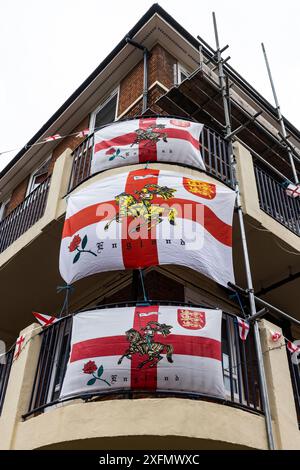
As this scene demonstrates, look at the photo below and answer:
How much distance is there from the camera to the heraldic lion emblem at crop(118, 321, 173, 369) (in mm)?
4957

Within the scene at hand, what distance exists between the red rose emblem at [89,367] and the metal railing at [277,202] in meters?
3.92

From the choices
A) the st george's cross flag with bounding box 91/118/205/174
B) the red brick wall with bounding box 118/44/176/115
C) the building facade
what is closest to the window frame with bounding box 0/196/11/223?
the building facade

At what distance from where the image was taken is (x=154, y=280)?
7324 millimetres

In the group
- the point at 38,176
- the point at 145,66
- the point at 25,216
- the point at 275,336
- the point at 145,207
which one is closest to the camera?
the point at 275,336

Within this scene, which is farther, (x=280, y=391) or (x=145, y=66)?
(x=145, y=66)

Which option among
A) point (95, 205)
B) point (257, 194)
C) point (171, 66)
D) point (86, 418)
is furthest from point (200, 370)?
point (171, 66)

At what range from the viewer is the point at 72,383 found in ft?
16.7

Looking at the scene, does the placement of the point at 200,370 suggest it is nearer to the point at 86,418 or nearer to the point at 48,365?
the point at 86,418

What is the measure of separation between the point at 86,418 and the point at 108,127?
4.53m

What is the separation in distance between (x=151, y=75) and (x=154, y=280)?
16.4ft

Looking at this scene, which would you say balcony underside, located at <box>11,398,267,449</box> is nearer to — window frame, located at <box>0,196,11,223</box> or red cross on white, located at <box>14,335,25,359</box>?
Result: red cross on white, located at <box>14,335,25,359</box>

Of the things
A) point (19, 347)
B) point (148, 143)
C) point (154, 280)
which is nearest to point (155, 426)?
point (19, 347)

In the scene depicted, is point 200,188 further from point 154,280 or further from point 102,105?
point 102,105

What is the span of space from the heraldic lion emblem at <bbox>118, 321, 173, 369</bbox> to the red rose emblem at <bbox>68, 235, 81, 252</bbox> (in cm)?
149
